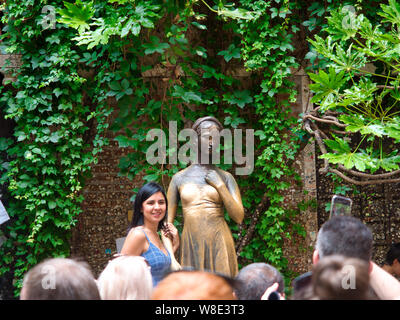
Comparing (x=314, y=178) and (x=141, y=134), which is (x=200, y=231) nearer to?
(x=141, y=134)

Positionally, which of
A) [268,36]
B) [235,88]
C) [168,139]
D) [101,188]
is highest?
[268,36]

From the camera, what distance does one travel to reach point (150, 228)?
3596 millimetres

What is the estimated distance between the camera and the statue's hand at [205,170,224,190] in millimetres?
3828

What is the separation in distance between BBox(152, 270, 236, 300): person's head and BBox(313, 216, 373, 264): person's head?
78 cm

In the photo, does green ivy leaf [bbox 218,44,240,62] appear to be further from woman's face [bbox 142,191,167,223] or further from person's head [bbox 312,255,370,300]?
person's head [bbox 312,255,370,300]

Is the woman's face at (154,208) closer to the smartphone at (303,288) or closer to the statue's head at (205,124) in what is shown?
the statue's head at (205,124)

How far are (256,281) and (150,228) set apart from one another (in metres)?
1.44

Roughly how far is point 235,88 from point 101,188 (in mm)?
2013

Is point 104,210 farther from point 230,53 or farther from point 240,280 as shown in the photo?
point 240,280

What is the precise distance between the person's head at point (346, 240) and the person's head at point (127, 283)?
→ 840 millimetres

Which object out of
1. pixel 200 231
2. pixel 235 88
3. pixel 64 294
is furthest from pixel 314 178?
pixel 64 294

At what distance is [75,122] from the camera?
17.4 feet

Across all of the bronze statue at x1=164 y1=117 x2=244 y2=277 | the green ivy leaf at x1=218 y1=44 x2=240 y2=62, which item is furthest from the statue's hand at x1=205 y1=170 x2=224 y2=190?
the green ivy leaf at x1=218 y1=44 x2=240 y2=62

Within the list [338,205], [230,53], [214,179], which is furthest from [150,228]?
[230,53]
